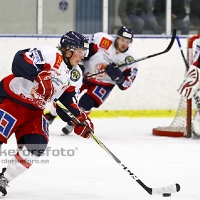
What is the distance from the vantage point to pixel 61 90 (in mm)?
3963

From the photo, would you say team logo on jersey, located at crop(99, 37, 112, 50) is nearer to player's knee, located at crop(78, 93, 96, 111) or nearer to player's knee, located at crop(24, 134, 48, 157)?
player's knee, located at crop(78, 93, 96, 111)

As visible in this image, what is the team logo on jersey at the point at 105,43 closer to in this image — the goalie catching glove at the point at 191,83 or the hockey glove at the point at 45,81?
the goalie catching glove at the point at 191,83

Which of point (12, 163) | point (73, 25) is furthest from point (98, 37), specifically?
point (12, 163)

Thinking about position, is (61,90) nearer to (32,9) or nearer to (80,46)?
(80,46)

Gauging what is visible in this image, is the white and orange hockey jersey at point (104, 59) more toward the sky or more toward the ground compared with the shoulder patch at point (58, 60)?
more toward the ground

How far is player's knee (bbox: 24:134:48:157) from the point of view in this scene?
3.72m

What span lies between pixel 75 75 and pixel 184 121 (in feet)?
9.70

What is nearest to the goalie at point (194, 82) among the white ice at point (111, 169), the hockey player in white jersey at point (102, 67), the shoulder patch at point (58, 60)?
the white ice at point (111, 169)

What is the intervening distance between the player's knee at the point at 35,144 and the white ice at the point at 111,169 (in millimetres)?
235

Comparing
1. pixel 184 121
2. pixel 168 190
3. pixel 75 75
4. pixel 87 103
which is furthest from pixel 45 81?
pixel 184 121

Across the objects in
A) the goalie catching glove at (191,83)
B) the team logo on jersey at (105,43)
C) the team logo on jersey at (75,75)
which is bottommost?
the goalie catching glove at (191,83)

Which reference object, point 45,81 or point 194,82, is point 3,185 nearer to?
point 45,81

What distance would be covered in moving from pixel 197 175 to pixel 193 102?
2.74m

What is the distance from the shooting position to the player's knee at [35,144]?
12.2ft
